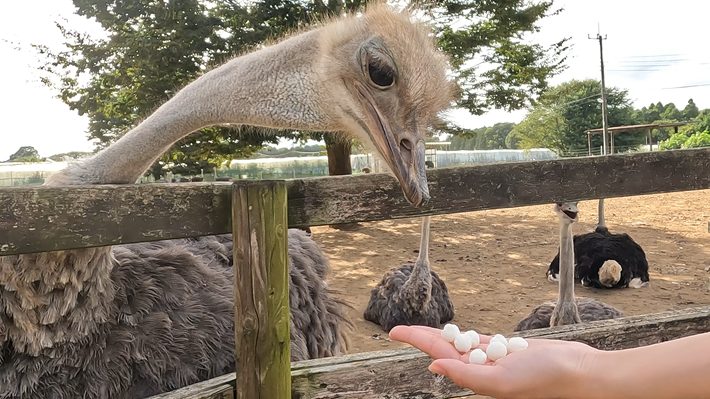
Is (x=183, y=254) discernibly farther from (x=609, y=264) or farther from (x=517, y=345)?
(x=609, y=264)

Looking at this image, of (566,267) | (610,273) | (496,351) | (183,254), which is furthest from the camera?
(610,273)

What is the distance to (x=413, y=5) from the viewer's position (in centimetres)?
216

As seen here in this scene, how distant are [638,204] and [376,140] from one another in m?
12.3

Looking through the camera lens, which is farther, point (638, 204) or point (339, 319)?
point (638, 204)

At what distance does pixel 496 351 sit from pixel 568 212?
2.22 metres

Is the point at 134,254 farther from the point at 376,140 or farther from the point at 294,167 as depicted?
the point at 294,167

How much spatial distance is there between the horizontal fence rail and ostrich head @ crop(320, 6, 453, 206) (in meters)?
0.13

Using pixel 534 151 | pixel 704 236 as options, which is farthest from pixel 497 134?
pixel 704 236

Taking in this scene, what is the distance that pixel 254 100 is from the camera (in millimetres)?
1888

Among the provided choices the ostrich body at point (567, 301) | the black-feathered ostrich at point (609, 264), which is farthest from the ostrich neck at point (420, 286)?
the black-feathered ostrich at point (609, 264)

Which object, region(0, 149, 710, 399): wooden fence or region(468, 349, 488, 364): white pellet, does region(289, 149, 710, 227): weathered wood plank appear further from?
region(468, 349, 488, 364): white pellet

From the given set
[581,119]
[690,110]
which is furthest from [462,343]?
[690,110]

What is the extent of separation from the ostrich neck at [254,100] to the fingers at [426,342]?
79 cm

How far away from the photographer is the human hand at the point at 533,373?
1.13 meters
